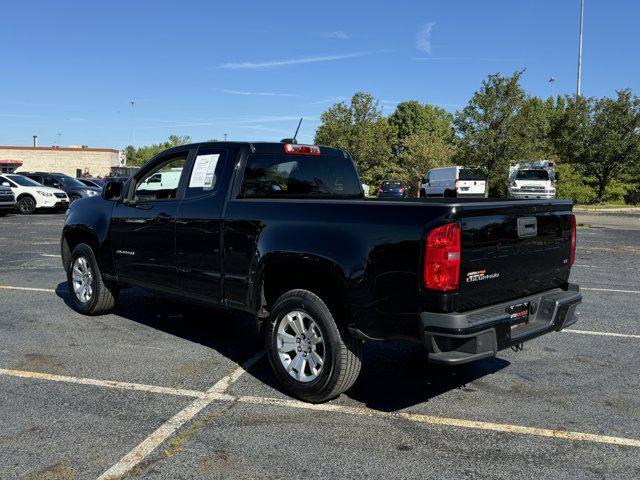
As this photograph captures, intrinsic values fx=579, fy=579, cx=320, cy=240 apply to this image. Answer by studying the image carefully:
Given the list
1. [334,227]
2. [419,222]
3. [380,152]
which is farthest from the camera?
[380,152]

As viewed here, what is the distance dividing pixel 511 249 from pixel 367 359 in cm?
188

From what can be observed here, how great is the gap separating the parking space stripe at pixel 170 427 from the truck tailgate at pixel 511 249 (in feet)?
6.34

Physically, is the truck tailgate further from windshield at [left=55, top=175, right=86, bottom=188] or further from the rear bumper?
windshield at [left=55, top=175, right=86, bottom=188]

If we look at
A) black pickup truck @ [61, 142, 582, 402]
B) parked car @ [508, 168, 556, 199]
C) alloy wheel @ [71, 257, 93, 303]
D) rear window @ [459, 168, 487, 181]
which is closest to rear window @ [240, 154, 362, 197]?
black pickup truck @ [61, 142, 582, 402]

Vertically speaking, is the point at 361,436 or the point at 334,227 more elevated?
the point at 334,227

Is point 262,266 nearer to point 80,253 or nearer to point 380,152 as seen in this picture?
point 80,253

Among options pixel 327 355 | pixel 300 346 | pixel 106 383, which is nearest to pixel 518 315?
pixel 327 355

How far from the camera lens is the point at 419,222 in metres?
3.49

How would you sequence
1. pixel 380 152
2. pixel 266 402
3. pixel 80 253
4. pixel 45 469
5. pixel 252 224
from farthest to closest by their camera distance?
pixel 380 152
pixel 80 253
pixel 252 224
pixel 266 402
pixel 45 469

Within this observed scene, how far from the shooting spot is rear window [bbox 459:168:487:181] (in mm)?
31819

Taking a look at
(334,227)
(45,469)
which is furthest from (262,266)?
(45,469)

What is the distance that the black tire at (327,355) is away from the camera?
12.9 ft

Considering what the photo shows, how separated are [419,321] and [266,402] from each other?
1359 mm

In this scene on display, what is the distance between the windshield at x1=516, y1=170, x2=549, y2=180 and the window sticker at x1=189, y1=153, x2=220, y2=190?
28.4m
